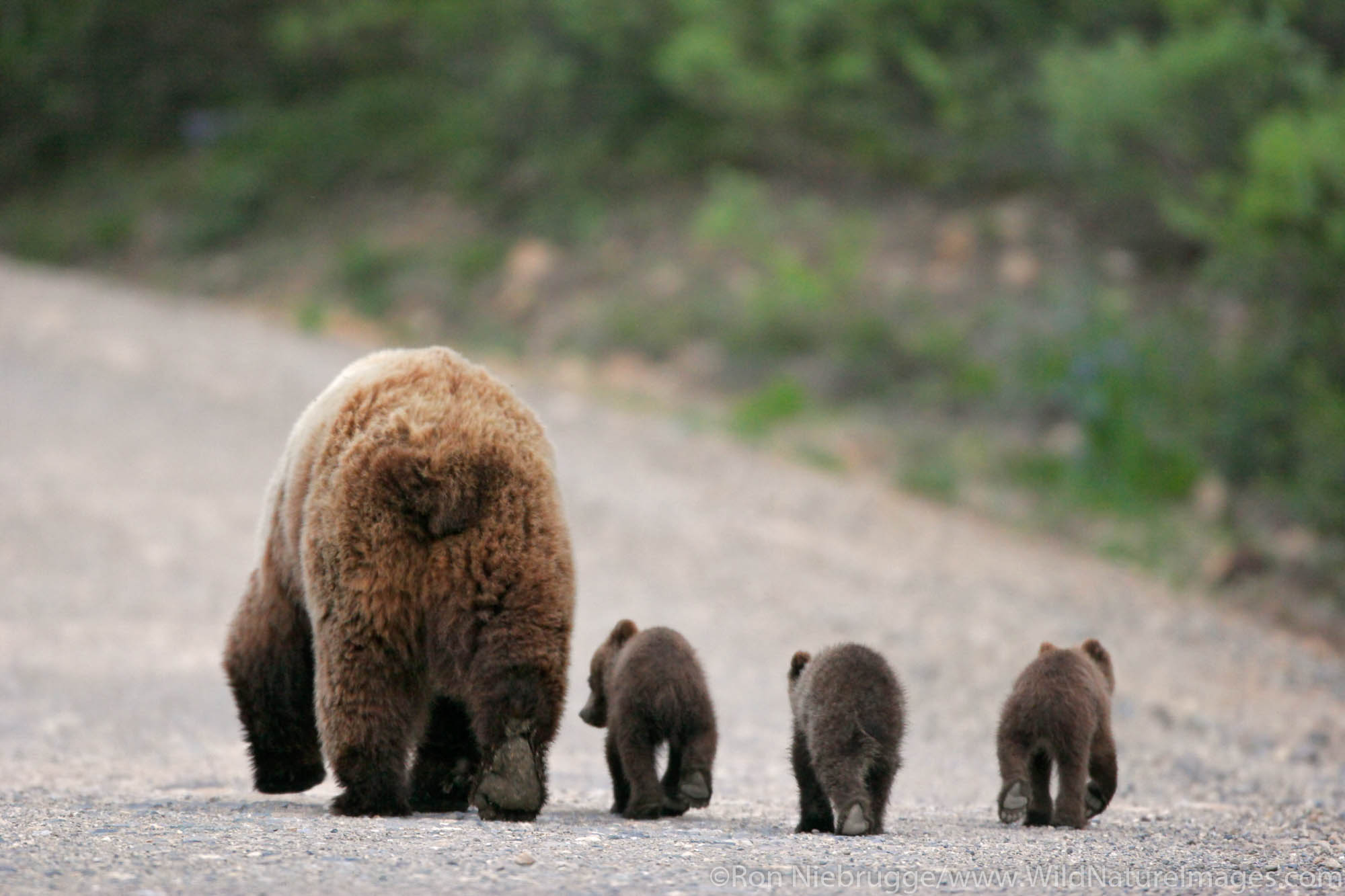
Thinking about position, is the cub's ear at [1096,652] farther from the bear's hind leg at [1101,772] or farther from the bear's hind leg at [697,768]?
the bear's hind leg at [697,768]

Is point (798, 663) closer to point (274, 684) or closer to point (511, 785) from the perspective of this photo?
point (511, 785)

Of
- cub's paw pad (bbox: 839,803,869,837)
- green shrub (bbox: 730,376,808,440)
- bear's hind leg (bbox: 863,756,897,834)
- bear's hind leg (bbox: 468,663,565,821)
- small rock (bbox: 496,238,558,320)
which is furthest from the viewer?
small rock (bbox: 496,238,558,320)

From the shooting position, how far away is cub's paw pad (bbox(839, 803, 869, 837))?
17.5ft

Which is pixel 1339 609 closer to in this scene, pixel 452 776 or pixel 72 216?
pixel 452 776

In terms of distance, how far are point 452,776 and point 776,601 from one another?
6.15m

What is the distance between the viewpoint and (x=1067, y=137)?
44.4 feet

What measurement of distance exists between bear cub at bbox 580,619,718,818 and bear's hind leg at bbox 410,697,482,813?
0.56 meters

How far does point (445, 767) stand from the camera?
5668mm

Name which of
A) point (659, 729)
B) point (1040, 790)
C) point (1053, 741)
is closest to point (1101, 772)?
point (1040, 790)

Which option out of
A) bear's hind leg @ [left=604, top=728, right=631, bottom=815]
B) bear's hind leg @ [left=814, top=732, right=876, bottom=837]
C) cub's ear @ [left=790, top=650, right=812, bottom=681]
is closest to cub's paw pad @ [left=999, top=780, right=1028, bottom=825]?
bear's hind leg @ [left=814, top=732, right=876, bottom=837]

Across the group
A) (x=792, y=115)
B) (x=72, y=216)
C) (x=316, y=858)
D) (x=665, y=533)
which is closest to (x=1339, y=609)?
(x=665, y=533)

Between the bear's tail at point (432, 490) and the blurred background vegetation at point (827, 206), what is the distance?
315 inches

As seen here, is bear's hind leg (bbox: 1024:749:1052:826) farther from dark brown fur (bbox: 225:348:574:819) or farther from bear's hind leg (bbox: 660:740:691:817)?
dark brown fur (bbox: 225:348:574:819)

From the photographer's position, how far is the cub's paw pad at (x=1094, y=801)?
19.8ft
